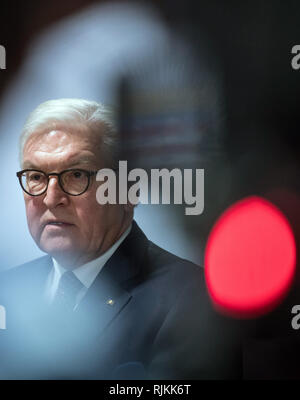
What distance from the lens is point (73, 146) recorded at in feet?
6.03

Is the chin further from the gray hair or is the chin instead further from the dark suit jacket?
the gray hair

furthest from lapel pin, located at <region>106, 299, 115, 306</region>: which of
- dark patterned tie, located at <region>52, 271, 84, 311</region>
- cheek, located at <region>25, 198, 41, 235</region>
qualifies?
cheek, located at <region>25, 198, 41, 235</region>

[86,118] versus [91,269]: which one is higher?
[86,118]

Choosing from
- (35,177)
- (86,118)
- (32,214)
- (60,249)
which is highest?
(86,118)

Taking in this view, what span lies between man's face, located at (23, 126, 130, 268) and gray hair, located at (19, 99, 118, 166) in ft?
0.09

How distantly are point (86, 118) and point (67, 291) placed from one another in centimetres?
63

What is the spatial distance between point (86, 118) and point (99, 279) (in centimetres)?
58

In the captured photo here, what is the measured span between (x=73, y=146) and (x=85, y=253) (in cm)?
38

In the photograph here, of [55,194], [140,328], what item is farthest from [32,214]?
[140,328]

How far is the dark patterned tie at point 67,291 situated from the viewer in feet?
6.19

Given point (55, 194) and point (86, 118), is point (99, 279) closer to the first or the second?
point (55, 194)

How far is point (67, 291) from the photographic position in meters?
1.90
